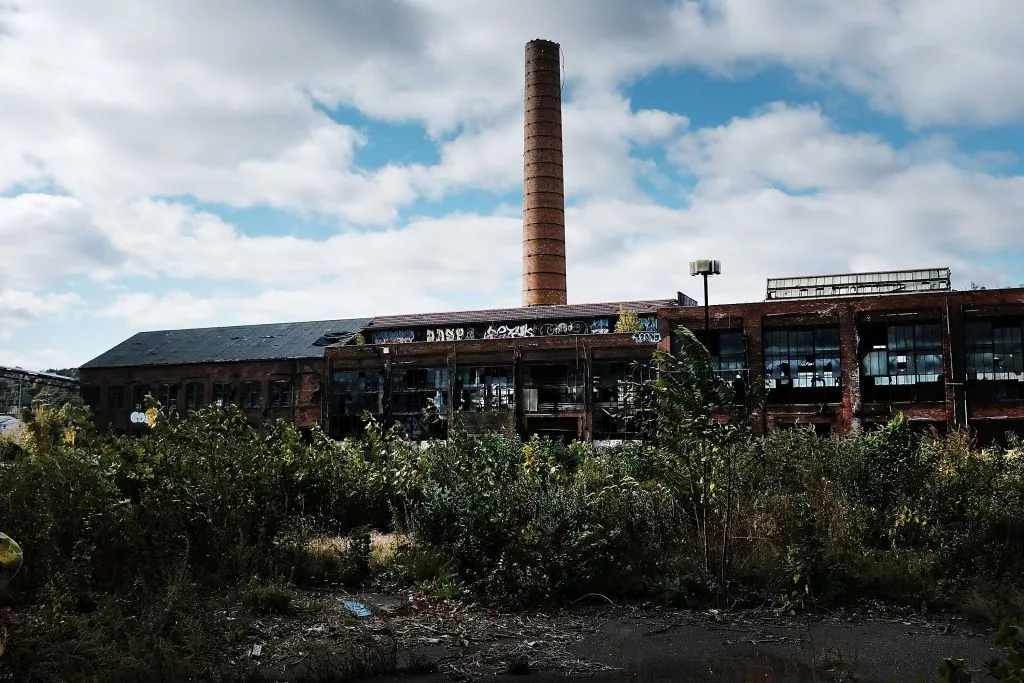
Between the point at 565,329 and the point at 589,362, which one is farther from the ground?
the point at 565,329

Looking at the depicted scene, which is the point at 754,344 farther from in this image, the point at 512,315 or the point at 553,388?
the point at 512,315

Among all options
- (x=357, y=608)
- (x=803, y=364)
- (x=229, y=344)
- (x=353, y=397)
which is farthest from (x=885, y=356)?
(x=229, y=344)

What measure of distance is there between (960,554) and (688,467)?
408 cm

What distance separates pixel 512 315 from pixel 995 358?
19.4 metres

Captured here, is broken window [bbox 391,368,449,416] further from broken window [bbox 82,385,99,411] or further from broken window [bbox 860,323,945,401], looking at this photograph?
broken window [bbox 82,385,99,411]

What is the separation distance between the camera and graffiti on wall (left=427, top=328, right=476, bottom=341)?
38188 mm

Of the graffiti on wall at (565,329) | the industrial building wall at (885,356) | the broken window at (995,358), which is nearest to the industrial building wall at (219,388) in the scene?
the graffiti on wall at (565,329)

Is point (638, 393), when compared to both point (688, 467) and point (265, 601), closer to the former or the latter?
point (688, 467)

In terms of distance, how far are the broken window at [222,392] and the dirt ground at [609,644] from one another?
1266 inches

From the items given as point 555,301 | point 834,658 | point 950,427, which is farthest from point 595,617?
point 555,301

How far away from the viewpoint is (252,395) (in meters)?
41.3

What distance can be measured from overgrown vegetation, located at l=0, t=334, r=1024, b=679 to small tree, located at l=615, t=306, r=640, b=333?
61.5 ft

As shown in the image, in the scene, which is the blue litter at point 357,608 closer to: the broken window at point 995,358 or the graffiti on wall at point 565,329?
the graffiti on wall at point 565,329

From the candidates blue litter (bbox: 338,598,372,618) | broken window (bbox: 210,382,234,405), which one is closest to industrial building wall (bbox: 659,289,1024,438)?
blue litter (bbox: 338,598,372,618)
